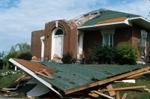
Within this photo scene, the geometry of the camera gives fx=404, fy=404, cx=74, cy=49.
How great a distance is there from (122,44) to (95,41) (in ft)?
10.3

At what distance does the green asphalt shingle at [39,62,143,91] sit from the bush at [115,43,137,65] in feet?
28.0

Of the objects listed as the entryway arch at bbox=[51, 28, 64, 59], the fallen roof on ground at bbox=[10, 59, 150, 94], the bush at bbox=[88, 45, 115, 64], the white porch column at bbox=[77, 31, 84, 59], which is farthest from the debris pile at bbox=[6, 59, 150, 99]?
the entryway arch at bbox=[51, 28, 64, 59]

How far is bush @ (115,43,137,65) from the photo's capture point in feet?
92.9

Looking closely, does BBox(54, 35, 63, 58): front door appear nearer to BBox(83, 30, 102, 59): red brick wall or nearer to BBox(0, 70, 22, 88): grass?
BBox(83, 30, 102, 59): red brick wall

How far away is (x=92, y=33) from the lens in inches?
1335

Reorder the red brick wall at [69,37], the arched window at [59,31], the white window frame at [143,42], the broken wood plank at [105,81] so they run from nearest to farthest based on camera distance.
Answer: the broken wood plank at [105,81], the white window frame at [143,42], the red brick wall at [69,37], the arched window at [59,31]

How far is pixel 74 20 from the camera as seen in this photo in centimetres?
3394

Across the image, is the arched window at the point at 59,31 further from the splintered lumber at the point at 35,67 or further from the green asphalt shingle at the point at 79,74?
the splintered lumber at the point at 35,67

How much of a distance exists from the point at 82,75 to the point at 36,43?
2213 centimetres

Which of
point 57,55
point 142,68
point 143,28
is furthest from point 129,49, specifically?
point 142,68

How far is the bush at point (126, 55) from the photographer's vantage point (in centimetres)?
2831

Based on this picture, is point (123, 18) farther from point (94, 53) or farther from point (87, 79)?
point (87, 79)

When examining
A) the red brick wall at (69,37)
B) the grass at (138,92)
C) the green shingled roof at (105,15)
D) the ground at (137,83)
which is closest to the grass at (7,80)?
the ground at (137,83)

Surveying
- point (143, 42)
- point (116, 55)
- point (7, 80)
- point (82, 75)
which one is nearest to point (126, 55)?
point (116, 55)
